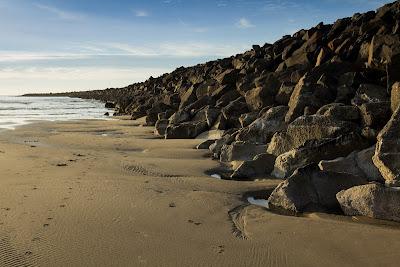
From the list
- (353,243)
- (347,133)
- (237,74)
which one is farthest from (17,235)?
(237,74)

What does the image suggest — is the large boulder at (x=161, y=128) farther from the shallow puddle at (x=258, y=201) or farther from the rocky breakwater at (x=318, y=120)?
the shallow puddle at (x=258, y=201)

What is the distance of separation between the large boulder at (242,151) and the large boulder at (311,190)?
9.76 ft

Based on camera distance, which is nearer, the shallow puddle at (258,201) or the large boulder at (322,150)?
the shallow puddle at (258,201)

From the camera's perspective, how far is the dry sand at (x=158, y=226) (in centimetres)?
429

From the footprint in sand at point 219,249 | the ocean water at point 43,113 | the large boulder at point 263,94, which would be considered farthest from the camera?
the ocean water at point 43,113

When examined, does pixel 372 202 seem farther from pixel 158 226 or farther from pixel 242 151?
pixel 242 151

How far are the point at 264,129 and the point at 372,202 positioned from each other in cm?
499

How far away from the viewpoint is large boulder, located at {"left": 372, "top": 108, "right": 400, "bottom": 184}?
6.11 metres

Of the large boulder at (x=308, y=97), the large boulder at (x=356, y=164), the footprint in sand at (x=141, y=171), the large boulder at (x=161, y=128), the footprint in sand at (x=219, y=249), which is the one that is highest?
the large boulder at (x=308, y=97)

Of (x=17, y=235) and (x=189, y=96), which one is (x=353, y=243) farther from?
(x=189, y=96)

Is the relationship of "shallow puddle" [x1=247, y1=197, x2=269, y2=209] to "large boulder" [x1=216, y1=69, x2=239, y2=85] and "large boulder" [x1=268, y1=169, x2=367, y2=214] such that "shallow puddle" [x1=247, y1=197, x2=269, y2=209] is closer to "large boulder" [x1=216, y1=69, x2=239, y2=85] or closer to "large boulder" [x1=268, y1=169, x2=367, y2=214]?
"large boulder" [x1=268, y1=169, x2=367, y2=214]

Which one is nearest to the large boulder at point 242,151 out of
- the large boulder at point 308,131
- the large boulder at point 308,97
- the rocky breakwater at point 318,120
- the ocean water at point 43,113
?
the rocky breakwater at point 318,120

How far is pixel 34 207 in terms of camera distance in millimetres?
5805

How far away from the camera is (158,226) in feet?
17.0
